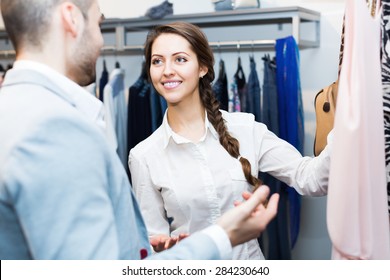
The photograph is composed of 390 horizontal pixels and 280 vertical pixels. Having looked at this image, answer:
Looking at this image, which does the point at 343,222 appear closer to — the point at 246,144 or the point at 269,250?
the point at 246,144

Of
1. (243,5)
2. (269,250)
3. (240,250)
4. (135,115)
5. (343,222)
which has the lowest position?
(269,250)

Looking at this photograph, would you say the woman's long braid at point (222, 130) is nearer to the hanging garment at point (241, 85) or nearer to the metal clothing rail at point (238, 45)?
the hanging garment at point (241, 85)

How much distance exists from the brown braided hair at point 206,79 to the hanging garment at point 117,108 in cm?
88

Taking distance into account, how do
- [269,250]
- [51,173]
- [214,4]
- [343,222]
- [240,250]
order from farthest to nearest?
[214,4] → [269,250] → [240,250] → [343,222] → [51,173]

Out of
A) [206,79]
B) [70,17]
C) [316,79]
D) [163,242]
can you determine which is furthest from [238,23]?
[70,17]

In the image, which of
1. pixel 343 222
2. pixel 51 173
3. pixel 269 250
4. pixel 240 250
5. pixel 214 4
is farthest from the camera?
pixel 214 4

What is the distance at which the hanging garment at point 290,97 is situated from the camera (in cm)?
208

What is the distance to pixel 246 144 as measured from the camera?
156 cm

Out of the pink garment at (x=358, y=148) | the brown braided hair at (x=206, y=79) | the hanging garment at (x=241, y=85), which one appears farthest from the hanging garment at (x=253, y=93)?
the pink garment at (x=358, y=148)

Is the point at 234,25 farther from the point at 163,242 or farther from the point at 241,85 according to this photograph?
the point at 163,242

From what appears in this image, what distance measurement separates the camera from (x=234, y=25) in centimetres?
251

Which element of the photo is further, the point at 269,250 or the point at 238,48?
the point at 238,48
